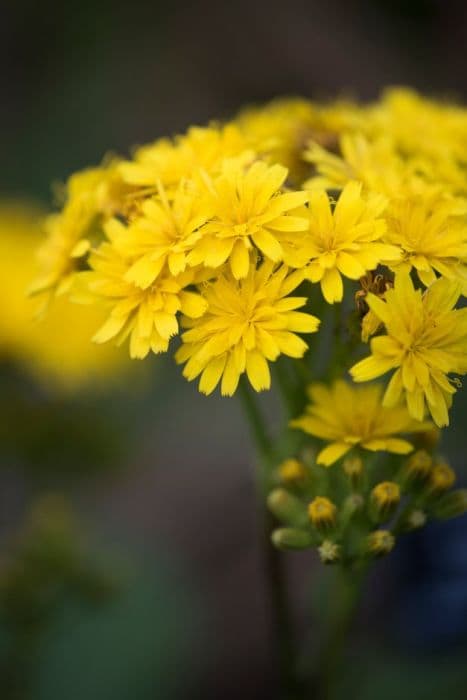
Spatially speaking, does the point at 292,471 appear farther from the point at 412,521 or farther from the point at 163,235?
the point at 163,235

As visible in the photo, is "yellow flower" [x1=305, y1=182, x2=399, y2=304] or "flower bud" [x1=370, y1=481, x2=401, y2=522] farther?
"flower bud" [x1=370, y1=481, x2=401, y2=522]

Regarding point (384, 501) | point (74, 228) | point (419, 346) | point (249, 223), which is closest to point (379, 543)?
point (384, 501)

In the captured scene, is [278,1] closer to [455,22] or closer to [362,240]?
[455,22]

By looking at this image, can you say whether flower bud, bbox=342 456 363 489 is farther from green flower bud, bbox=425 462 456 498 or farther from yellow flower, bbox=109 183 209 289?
yellow flower, bbox=109 183 209 289

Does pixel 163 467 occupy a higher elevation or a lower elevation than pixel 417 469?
lower

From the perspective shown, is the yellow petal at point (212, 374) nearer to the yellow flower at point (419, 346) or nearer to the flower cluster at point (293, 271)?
the flower cluster at point (293, 271)

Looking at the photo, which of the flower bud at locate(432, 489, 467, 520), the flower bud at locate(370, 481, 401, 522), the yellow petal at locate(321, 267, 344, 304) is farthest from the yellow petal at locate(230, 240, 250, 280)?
the flower bud at locate(432, 489, 467, 520)

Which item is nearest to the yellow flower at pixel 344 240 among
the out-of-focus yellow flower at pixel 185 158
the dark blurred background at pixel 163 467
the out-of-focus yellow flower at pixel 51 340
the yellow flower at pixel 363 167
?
the yellow flower at pixel 363 167

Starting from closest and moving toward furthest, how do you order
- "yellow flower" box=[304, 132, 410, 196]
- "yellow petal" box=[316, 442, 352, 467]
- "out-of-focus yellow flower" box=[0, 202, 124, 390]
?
"yellow petal" box=[316, 442, 352, 467], "yellow flower" box=[304, 132, 410, 196], "out-of-focus yellow flower" box=[0, 202, 124, 390]
